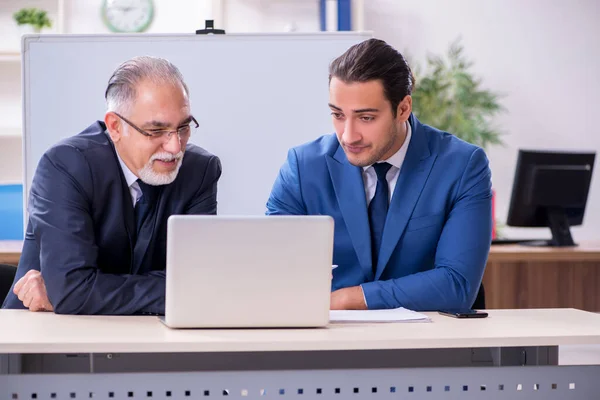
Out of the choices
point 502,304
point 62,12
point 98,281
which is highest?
point 62,12

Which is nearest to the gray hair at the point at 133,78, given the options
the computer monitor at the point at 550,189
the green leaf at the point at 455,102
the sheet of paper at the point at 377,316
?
the sheet of paper at the point at 377,316

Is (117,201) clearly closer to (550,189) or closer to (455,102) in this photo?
(550,189)

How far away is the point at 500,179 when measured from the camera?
21.3 ft

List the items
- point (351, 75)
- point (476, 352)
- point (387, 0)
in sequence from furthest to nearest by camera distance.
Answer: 1. point (387, 0)
2. point (351, 75)
3. point (476, 352)

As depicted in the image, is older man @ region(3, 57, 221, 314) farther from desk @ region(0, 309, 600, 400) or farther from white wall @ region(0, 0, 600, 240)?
white wall @ region(0, 0, 600, 240)

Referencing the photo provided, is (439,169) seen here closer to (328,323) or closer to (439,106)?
(328,323)

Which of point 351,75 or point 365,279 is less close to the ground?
point 351,75

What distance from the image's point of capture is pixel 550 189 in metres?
4.38

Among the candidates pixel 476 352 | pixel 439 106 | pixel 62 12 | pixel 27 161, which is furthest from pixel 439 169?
pixel 62 12

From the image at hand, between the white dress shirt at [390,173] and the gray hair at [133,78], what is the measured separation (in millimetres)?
581

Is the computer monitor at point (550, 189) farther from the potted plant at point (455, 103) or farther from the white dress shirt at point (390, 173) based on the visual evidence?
the white dress shirt at point (390, 173)

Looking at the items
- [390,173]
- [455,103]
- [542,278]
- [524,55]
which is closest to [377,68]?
[390,173]

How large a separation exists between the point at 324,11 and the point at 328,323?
14.4 feet

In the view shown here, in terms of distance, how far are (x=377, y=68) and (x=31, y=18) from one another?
386cm
